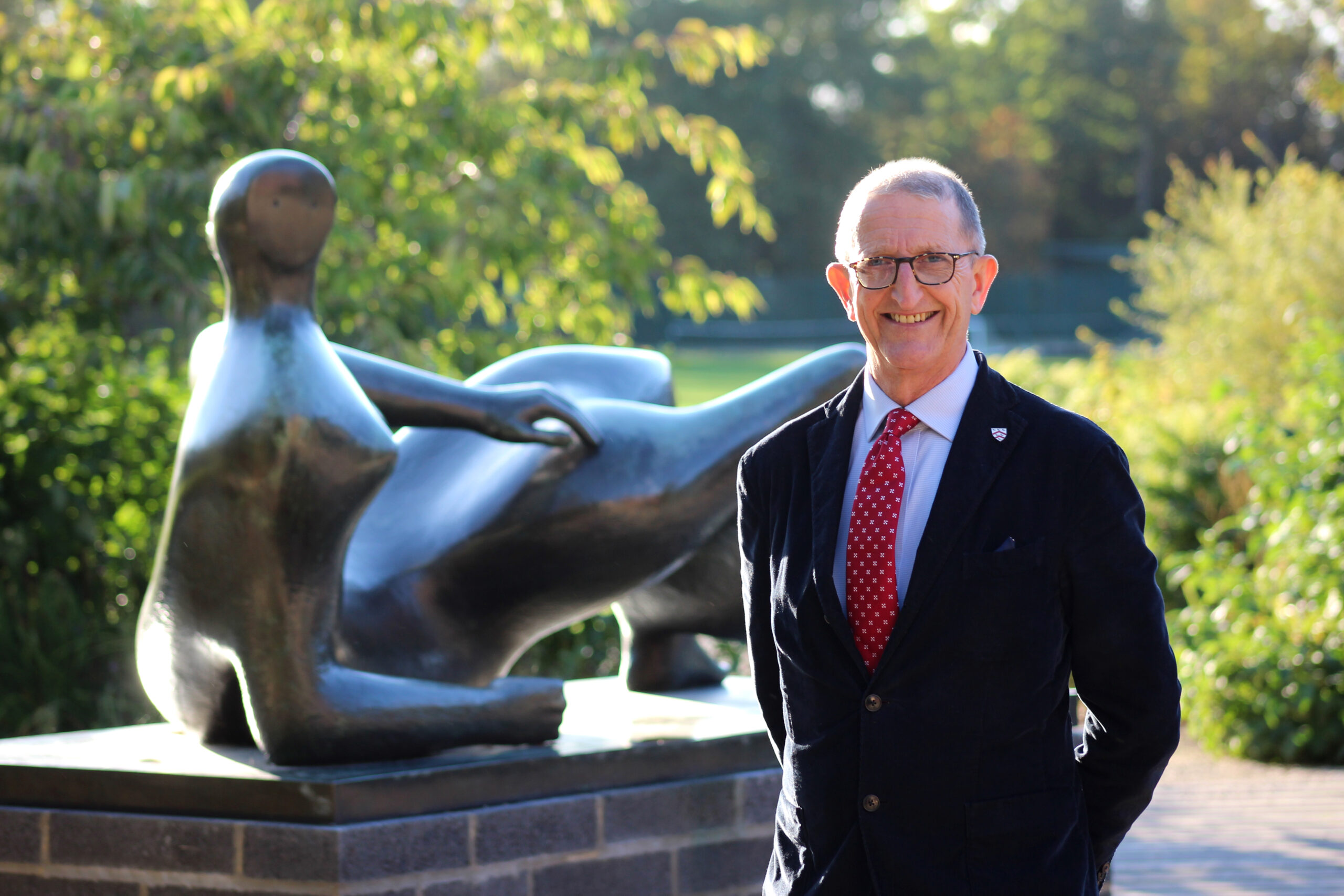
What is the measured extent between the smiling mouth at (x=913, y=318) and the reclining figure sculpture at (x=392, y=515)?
153cm

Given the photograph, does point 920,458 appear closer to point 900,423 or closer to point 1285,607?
point 900,423

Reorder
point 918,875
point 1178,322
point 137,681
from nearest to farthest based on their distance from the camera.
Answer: point 918,875, point 137,681, point 1178,322

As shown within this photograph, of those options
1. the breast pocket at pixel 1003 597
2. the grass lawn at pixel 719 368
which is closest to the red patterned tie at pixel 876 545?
the breast pocket at pixel 1003 597

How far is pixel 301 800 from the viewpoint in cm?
320

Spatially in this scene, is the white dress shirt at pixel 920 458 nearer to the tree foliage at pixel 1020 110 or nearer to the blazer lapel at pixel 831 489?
the blazer lapel at pixel 831 489

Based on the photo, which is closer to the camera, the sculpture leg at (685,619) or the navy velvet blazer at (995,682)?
the navy velvet blazer at (995,682)

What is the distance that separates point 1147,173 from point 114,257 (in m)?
50.7

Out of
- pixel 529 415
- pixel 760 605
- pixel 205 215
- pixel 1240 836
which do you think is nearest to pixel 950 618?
pixel 760 605

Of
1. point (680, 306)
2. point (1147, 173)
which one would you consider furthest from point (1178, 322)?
point (1147, 173)

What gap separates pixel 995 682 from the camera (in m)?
2.04

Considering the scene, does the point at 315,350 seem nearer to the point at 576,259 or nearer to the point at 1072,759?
the point at 1072,759

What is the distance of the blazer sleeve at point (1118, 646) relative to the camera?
203 cm

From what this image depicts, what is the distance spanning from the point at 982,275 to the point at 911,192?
177 millimetres

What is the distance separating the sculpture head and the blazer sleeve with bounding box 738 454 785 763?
1434 millimetres
